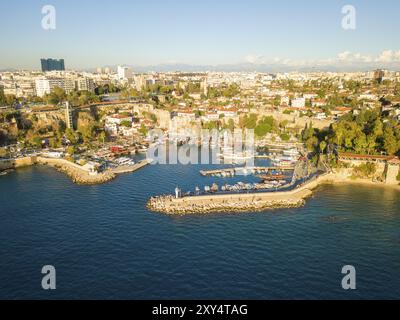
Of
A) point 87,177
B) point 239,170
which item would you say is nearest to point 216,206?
point 239,170

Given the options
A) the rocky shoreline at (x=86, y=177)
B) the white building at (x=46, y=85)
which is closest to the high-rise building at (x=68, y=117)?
the rocky shoreline at (x=86, y=177)

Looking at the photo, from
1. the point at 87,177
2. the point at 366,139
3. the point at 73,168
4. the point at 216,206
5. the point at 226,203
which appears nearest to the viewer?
the point at 216,206

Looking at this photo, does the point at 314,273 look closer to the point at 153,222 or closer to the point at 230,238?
the point at 230,238

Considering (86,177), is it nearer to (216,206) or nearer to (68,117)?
(216,206)

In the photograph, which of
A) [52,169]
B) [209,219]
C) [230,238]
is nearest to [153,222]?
[209,219]

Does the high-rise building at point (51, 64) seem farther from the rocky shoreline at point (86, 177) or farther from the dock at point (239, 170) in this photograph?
the dock at point (239, 170)
